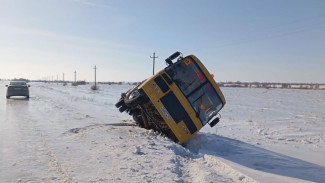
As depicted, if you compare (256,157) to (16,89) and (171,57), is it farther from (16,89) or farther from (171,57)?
(16,89)

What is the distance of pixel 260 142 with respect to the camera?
8430mm

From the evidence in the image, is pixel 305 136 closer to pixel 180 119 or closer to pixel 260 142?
pixel 260 142

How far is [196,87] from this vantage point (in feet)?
25.1

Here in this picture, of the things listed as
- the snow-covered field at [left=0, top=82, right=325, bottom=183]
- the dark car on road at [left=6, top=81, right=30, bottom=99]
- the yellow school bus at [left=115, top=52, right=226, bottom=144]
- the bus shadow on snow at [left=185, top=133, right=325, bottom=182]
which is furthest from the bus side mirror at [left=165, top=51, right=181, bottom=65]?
the dark car on road at [left=6, top=81, right=30, bottom=99]

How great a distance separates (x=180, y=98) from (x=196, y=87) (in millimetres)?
688

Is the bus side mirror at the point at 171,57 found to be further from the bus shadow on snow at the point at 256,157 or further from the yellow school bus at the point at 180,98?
the bus shadow on snow at the point at 256,157

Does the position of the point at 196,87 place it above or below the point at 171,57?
below

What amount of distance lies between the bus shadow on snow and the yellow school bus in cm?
79

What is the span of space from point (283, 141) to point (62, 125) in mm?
7889

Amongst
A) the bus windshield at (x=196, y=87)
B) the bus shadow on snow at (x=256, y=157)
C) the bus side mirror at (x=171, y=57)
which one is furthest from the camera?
the bus side mirror at (x=171, y=57)

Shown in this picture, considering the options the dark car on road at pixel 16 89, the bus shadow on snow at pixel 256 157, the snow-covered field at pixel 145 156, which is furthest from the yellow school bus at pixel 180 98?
the dark car on road at pixel 16 89

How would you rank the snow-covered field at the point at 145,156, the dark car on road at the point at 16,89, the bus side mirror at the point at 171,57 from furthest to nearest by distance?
the dark car on road at the point at 16,89
the bus side mirror at the point at 171,57
the snow-covered field at the point at 145,156

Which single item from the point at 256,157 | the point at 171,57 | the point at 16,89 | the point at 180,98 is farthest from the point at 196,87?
the point at 16,89

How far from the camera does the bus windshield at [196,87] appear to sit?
297 inches
